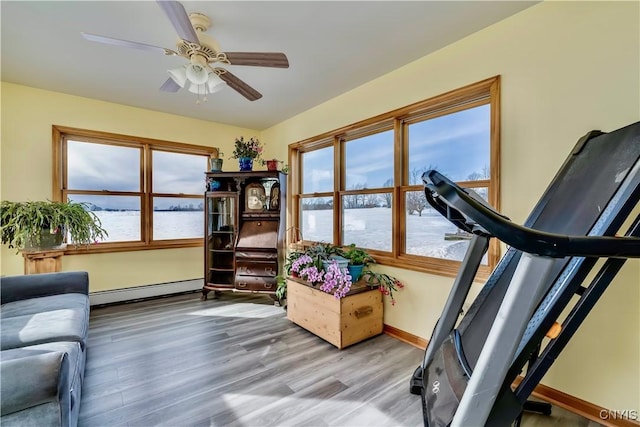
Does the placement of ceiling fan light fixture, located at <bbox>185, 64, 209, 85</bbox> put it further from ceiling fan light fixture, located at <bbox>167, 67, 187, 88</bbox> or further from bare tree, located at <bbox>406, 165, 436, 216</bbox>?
bare tree, located at <bbox>406, 165, 436, 216</bbox>

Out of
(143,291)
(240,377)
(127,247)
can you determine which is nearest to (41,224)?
(127,247)

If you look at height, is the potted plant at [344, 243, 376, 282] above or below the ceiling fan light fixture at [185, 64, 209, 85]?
below

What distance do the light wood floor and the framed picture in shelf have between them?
1640 millimetres

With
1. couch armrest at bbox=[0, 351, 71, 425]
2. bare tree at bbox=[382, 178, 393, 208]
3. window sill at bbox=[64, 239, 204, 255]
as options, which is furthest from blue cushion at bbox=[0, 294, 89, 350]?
bare tree at bbox=[382, 178, 393, 208]

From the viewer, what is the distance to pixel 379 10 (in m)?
1.95

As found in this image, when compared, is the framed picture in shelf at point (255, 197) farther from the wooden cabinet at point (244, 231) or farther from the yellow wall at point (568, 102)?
the yellow wall at point (568, 102)

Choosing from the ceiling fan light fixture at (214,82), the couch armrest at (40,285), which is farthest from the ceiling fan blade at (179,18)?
the couch armrest at (40,285)

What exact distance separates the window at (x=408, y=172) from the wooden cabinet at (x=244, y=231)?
2.08ft

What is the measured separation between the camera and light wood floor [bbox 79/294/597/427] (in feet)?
5.59

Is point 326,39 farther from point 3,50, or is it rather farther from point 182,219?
point 182,219

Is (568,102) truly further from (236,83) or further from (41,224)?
(41,224)

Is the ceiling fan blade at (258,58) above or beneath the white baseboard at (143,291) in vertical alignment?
above

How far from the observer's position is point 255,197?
4207mm

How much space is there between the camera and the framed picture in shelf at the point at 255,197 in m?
4.20
